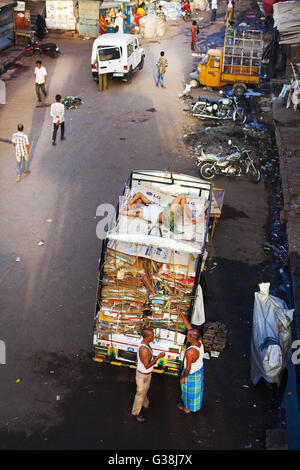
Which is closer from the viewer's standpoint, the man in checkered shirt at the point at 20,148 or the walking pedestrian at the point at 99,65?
the man in checkered shirt at the point at 20,148

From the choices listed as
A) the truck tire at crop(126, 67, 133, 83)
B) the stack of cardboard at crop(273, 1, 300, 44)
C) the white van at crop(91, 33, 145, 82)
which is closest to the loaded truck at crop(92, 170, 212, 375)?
the stack of cardboard at crop(273, 1, 300, 44)

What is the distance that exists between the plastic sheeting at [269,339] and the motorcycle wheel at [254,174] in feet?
21.6

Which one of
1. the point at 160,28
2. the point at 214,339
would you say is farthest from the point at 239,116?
the point at 160,28

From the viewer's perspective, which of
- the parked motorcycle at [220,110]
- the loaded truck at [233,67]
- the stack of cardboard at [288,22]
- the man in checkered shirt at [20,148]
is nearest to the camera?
the man in checkered shirt at [20,148]

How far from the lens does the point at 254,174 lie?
1444cm

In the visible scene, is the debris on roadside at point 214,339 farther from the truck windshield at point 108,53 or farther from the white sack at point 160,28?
the white sack at point 160,28

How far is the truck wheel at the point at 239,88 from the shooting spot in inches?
795

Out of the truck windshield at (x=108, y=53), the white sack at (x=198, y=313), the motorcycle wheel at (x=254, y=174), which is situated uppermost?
the truck windshield at (x=108, y=53)

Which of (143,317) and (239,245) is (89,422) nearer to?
(143,317)

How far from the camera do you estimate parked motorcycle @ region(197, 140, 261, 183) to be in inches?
555

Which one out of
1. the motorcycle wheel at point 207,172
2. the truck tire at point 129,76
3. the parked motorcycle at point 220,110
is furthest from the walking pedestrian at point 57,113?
the truck tire at point 129,76

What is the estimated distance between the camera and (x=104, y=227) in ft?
37.6

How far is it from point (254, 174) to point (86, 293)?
6948mm

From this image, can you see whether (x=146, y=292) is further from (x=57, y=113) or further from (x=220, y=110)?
(x=220, y=110)
